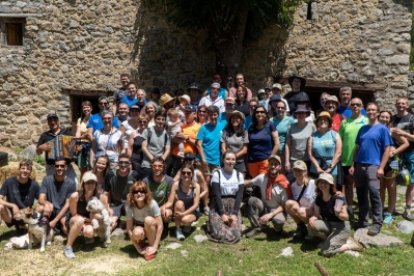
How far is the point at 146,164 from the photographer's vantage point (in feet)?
22.3

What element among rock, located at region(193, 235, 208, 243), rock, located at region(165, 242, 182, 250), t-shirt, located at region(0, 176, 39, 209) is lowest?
rock, located at region(165, 242, 182, 250)

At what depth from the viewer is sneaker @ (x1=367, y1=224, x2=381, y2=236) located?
19.9ft

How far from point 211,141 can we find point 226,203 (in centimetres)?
101

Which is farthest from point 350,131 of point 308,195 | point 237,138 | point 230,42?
point 230,42

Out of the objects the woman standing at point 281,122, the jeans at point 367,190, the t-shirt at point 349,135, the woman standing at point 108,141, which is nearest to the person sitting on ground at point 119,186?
the woman standing at point 108,141

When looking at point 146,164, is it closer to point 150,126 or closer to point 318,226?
point 150,126

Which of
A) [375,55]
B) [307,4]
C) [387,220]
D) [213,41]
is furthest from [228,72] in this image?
[387,220]

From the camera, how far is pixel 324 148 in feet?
20.6

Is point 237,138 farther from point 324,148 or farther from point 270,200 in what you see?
point 324,148

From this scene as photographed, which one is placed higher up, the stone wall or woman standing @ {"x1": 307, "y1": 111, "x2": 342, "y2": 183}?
the stone wall

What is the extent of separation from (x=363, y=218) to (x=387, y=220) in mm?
523

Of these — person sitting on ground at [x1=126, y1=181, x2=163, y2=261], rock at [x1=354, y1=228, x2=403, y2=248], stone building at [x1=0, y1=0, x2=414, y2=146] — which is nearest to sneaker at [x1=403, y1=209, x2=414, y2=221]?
rock at [x1=354, y1=228, x2=403, y2=248]

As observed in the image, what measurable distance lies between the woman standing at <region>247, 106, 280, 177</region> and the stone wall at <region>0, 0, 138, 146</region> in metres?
5.34

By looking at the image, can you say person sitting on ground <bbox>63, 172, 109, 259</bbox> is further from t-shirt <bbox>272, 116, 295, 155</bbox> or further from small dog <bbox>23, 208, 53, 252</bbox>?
t-shirt <bbox>272, 116, 295, 155</bbox>
